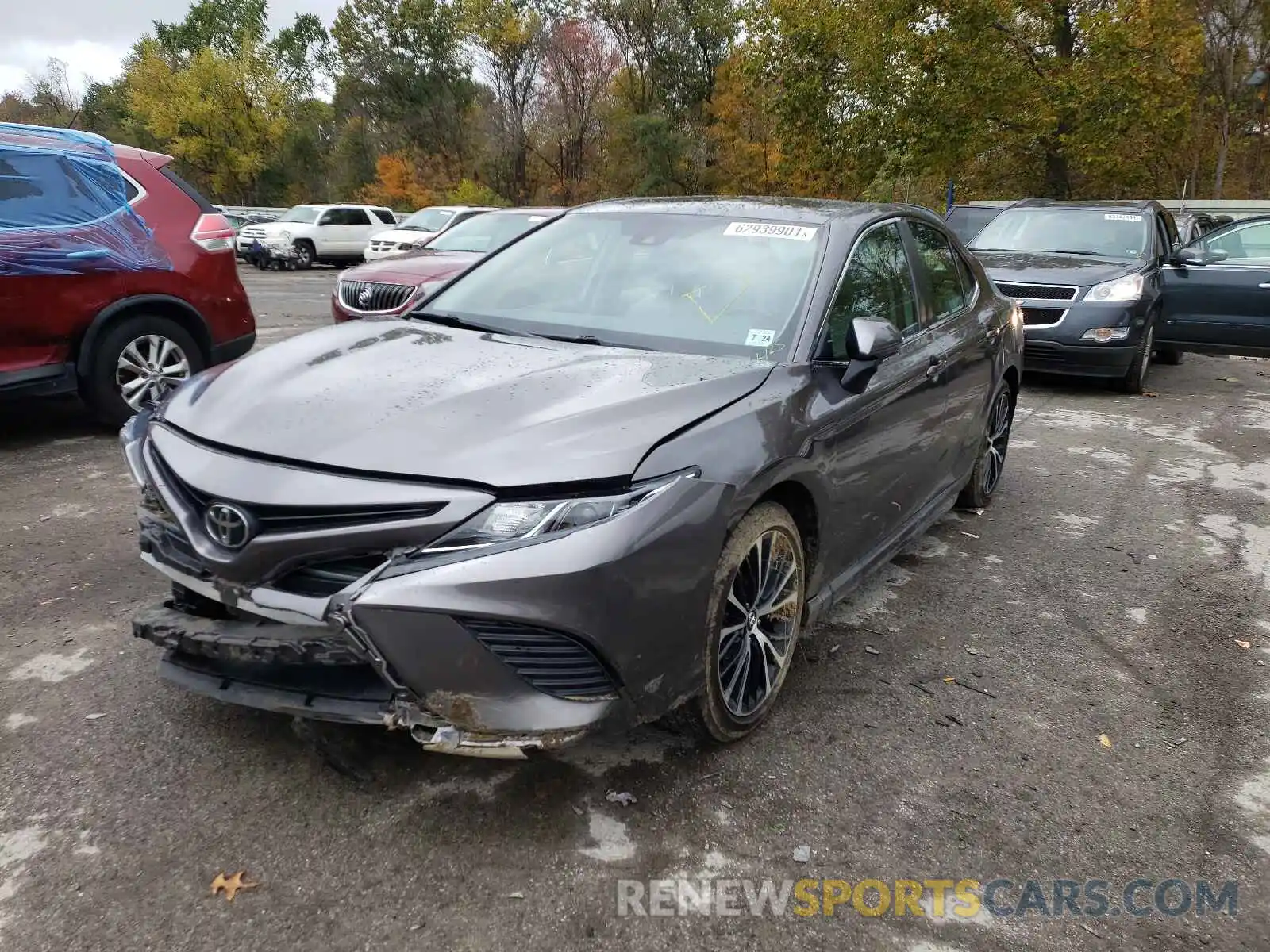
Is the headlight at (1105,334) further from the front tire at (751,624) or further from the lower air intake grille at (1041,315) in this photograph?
the front tire at (751,624)

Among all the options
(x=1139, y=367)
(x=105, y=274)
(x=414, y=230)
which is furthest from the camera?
(x=414, y=230)

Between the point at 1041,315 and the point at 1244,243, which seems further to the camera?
the point at 1244,243

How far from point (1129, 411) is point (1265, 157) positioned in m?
27.5

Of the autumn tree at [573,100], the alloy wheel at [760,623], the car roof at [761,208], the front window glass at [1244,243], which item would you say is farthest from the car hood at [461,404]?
the autumn tree at [573,100]

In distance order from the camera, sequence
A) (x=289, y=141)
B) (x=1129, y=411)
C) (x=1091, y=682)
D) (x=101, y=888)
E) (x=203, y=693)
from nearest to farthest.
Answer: (x=101, y=888) < (x=203, y=693) < (x=1091, y=682) < (x=1129, y=411) < (x=289, y=141)

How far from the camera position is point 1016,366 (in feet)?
18.1

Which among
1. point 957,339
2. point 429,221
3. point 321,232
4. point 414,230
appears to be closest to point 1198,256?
point 957,339

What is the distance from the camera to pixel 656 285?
3.61m

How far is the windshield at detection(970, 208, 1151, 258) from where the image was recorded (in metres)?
9.52

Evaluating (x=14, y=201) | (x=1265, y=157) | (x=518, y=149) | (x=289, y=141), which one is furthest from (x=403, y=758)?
(x=289, y=141)

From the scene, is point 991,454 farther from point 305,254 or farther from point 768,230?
point 305,254

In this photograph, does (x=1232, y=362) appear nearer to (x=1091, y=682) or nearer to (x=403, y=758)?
(x=1091, y=682)

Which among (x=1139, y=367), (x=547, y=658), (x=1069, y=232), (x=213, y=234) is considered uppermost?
(x=213, y=234)

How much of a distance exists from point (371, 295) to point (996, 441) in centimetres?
598
